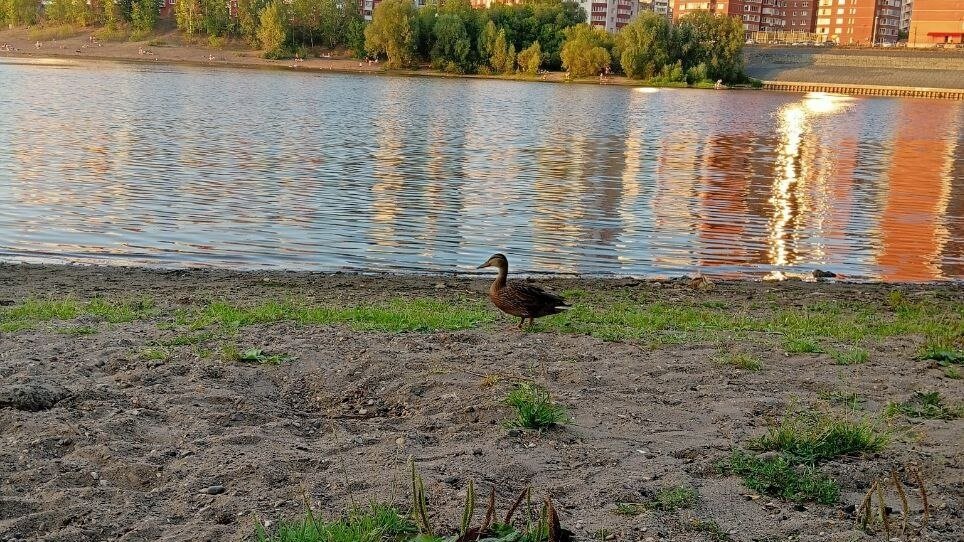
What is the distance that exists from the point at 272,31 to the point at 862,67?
8432 centimetres

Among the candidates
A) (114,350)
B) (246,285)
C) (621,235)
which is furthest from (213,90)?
(114,350)

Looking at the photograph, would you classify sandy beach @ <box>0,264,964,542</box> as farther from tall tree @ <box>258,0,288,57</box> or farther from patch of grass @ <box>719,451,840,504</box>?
tall tree @ <box>258,0,288,57</box>

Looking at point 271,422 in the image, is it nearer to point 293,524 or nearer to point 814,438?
point 293,524

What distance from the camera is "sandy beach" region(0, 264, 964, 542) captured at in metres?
5.21

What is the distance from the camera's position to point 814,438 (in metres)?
6.18

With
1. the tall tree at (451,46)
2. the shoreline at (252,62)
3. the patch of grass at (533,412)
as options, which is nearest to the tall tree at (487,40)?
the tall tree at (451,46)

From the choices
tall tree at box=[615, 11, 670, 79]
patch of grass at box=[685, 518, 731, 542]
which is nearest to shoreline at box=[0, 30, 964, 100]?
tall tree at box=[615, 11, 670, 79]

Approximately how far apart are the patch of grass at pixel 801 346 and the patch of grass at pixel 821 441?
2.78m

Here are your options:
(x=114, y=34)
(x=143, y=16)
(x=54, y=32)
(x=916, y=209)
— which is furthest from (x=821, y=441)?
(x=54, y=32)

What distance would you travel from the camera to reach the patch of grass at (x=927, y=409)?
281 inches

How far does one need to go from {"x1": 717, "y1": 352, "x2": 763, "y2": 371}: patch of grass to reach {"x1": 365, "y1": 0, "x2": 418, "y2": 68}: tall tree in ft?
423

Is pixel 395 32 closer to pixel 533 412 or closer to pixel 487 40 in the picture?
pixel 487 40

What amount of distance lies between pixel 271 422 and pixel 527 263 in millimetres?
11210

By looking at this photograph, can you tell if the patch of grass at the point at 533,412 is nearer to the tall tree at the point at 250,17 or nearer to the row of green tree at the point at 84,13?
the tall tree at the point at 250,17
